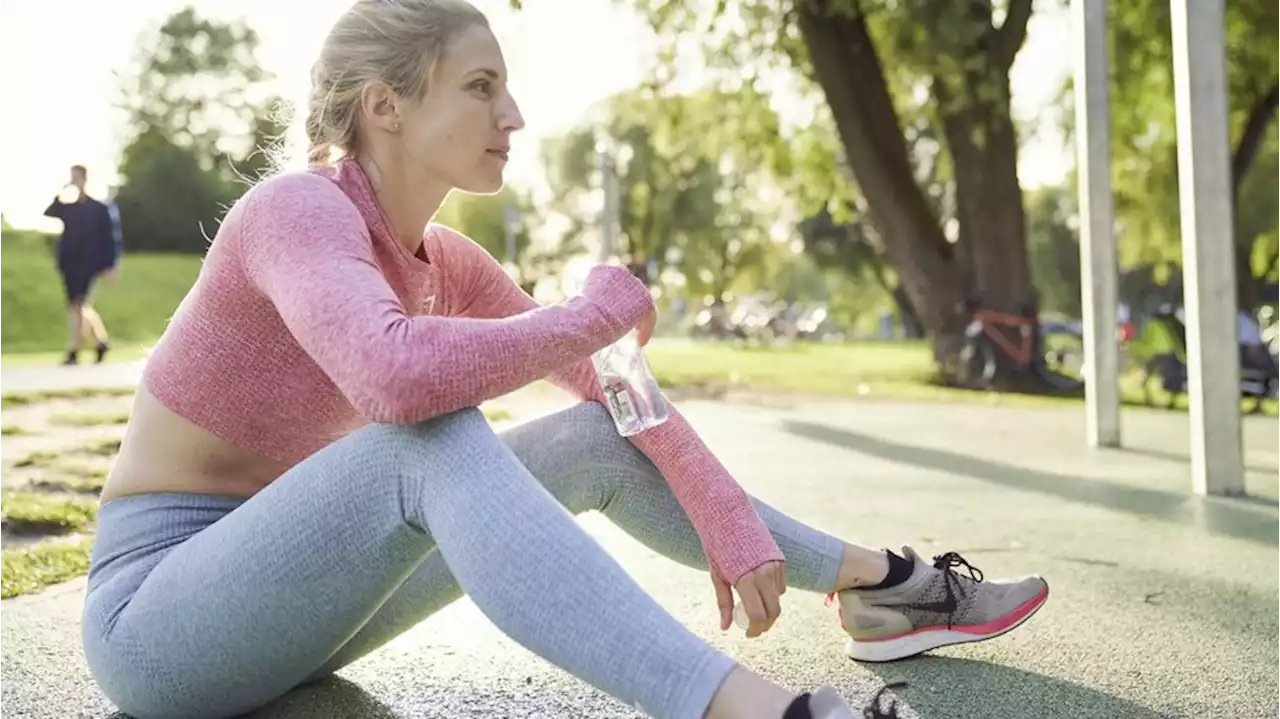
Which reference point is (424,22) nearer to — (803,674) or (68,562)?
(803,674)

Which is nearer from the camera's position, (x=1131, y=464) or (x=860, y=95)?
(x=1131, y=464)

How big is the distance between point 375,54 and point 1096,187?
5.34 metres

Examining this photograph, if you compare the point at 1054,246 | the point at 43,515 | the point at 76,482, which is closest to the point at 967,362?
the point at 76,482

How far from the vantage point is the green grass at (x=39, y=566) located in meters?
3.25

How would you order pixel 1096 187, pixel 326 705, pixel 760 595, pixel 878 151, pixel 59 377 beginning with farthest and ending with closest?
pixel 878 151, pixel 59 377, pixel 1096 187, pixel 326 705, pixel 760 595

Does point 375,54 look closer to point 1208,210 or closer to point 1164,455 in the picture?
point 1208,210

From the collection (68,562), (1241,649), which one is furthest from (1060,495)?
(68,562)

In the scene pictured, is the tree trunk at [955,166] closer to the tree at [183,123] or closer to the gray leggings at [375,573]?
the gray leggings at [375,573]

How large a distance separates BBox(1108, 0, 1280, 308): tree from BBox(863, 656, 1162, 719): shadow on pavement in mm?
9230

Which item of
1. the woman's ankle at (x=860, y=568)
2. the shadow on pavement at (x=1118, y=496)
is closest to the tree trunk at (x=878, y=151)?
the shadow on pavement at (x=1118, y=496)

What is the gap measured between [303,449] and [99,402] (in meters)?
7.38

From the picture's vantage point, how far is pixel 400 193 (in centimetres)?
196

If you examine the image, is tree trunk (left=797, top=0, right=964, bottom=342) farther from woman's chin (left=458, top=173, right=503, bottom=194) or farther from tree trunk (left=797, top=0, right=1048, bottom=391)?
woman's chin (left=458, top=173, right=503, bottom=194)

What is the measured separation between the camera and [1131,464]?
595 centimetres
